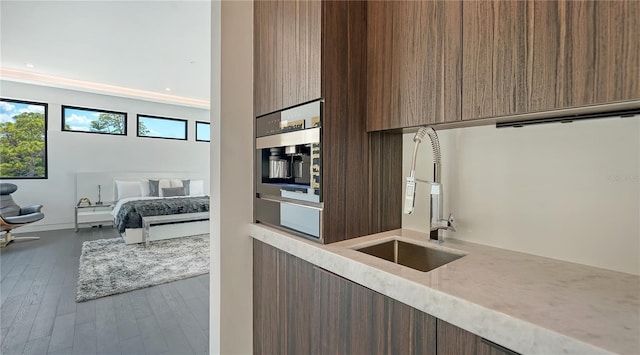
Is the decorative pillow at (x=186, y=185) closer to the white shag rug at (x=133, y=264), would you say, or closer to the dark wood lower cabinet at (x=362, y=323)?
the white shag rug at (x=133, y=264)

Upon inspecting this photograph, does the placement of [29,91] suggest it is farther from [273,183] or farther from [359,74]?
[359,74]

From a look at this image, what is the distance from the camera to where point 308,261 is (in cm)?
123

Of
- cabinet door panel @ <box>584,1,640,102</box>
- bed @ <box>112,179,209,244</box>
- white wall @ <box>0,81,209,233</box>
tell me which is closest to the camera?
cabinet door panel @ <box>584,1,640,102</box>

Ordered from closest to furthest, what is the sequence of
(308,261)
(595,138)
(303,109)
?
(595,138), (308,261), (303,109)

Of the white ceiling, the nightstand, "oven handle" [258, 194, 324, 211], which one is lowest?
the nightstand

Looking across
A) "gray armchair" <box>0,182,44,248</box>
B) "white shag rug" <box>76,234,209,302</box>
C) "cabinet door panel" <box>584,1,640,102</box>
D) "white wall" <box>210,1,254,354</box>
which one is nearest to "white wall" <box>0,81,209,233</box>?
"gray armchair" <box>0,182,44,248</box>

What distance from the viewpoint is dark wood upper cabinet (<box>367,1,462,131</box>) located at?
1046 mm

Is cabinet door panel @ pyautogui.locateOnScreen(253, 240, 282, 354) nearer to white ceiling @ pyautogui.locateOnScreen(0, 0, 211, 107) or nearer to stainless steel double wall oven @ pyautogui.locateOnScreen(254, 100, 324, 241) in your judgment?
stainless steel double wall oven @ pyautogui.locateOnScreen(254, 100, 324, 241)

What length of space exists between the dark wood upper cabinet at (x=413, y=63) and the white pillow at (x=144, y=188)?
6290 mm

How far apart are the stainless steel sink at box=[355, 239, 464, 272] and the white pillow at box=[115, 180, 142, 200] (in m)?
6.29

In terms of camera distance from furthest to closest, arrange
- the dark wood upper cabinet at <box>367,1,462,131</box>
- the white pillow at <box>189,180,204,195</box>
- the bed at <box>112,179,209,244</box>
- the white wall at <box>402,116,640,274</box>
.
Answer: the white pillow at <box>189,180,204,195</box>, the bed at <box>112,179,209,244</box>, the dark wood upper cabinet at <box>367,1,462,131</box>, the white wall at <box>402,116,640,274</box>

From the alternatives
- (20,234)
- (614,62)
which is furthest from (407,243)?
(20,234)

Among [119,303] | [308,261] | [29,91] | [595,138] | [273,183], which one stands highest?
[29,91]

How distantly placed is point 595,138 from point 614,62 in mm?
347
